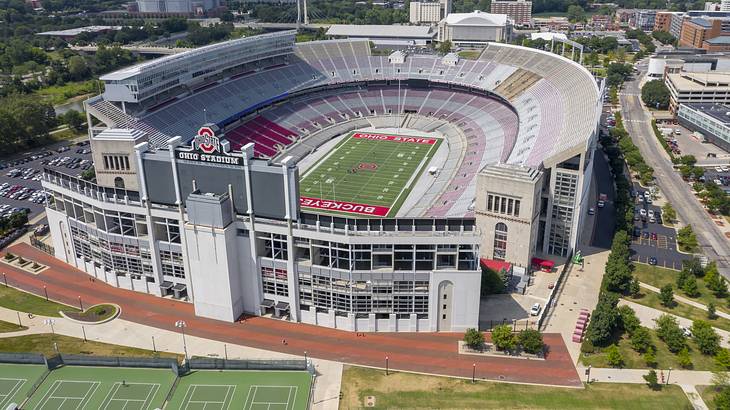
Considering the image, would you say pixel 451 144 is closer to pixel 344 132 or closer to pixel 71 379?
pixel 344 132

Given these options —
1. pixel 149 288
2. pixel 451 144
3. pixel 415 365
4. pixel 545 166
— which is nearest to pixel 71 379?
pixel 149 288

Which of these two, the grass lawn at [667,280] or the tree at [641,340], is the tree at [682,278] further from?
the tree at [641,340]

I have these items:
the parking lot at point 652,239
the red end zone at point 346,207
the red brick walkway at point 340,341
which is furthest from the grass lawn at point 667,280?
the red end zone at point 346,207

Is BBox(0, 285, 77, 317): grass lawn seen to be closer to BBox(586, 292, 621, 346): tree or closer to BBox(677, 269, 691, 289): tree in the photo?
BBox(586, 292, 621, 346): tree

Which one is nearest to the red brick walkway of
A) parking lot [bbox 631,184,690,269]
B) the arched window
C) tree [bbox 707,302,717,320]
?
the arched window

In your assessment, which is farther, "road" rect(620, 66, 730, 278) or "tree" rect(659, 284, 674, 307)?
"road" rect(620, 66, 730, 278)

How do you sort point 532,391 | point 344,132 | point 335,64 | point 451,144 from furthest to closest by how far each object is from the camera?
1. point 335,64
2. point 344,132
3. point 451,144
4. point 532,391
